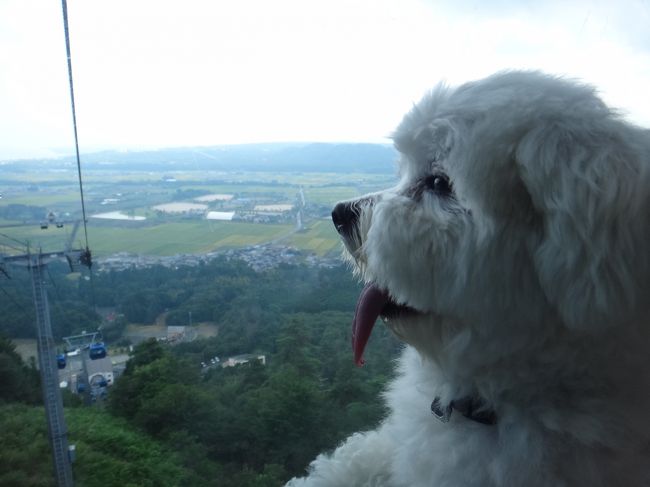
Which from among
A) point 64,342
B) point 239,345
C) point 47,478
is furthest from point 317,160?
point 47,478

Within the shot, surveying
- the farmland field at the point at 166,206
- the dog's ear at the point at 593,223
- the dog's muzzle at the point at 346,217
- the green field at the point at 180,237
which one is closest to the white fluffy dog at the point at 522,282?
the dog's ear at the point at 593,223

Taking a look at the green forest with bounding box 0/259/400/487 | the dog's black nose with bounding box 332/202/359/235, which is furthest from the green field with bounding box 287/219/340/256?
the dog's black nose with bounding box 332/202/359/235

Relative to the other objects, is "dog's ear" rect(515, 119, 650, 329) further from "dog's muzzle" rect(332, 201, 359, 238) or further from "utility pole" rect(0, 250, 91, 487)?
"utility pole" rect(0, 250, 91, 487)

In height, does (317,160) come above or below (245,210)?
above

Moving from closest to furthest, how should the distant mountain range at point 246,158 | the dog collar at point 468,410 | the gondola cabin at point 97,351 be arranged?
the dog collar at point 468,410, the gondola cabin at point 97,351, the distant mountain range at point 246,158

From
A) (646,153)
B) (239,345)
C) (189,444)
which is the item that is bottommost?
(189,444)

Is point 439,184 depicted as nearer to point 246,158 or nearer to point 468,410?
point 468,410

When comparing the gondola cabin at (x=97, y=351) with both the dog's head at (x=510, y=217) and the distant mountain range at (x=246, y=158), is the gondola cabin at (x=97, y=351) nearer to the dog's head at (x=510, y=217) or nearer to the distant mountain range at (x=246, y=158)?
the distant mountain range at (x=246, y=158)

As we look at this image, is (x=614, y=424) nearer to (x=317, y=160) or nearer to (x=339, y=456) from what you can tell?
(x=339, y=456)
